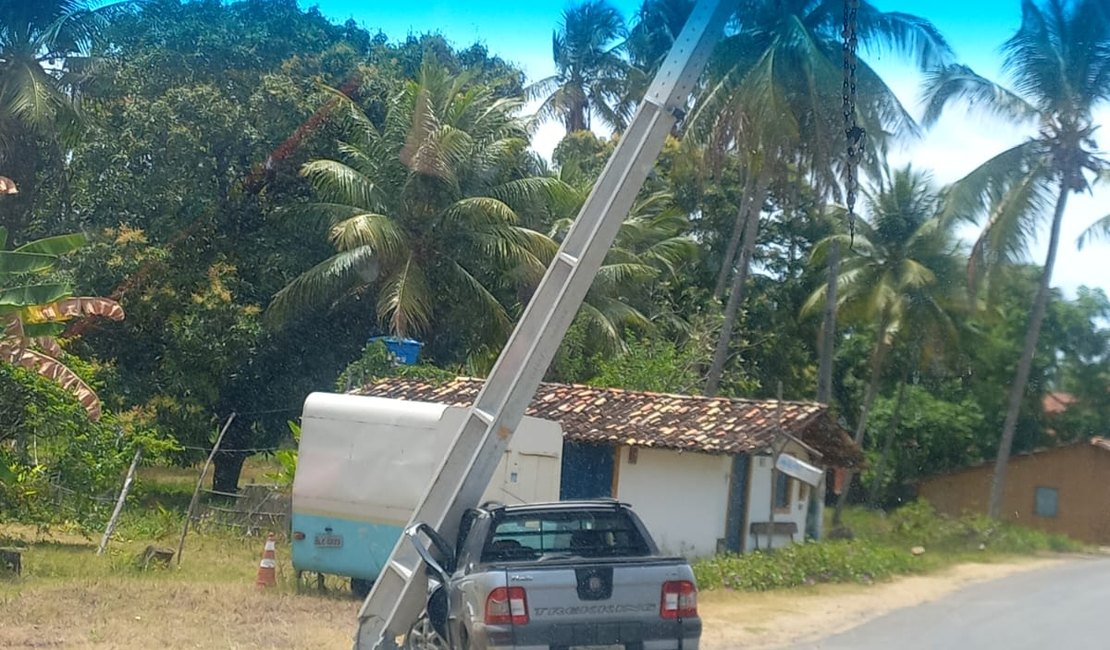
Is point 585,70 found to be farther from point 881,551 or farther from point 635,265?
point 881,551

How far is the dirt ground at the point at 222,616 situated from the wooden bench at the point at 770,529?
5.28m

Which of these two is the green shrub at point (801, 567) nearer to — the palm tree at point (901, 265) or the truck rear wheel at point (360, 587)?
the truck rear wheel at point (360, 587)

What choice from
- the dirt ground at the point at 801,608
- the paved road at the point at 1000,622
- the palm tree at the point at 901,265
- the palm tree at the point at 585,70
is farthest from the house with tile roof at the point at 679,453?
the palm tree at the point at 585,70

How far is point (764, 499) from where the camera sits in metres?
23.5

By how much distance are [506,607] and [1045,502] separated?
3039 centimetres

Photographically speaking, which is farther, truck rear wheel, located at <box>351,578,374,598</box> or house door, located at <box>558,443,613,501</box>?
house door, located at <box>558,443,613,501</box>

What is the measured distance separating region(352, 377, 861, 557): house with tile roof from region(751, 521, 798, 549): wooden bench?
0.03m

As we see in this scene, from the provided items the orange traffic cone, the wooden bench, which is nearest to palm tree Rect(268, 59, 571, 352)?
the wooden bench

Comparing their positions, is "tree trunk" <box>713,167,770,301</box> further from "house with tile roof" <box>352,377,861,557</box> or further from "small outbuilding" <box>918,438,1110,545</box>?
"small outbuilding" <box>918,438,1110,545</box>

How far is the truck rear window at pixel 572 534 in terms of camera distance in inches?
352

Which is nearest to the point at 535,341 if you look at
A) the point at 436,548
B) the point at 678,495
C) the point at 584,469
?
the point at 436,548

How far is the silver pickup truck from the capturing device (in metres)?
7.85

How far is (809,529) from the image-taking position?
24906 mm

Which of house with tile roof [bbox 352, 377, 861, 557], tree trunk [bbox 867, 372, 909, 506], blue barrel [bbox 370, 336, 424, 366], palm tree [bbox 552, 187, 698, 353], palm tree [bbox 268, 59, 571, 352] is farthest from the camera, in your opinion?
tree trunk [bbox 867, 372, 909, 506]
